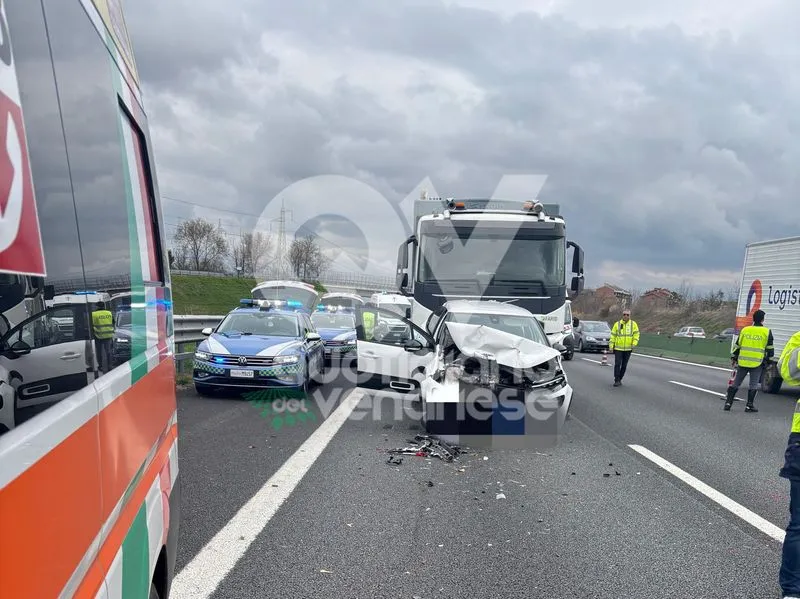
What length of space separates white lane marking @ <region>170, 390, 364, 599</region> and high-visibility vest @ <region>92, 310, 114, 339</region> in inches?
89.7

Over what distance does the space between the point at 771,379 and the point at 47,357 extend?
1656 centimetres

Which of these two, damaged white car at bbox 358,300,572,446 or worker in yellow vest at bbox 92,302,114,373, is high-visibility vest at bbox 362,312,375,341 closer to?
damaged white car at bbox 358,300,572,446

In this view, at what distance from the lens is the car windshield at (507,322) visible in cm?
907

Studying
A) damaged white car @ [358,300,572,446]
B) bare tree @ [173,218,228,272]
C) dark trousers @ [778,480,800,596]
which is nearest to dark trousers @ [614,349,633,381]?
damaged white car @ [358,300,572,446]

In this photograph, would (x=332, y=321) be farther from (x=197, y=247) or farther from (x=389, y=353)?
(x=197, y=247)

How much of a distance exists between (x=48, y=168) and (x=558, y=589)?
11.8 ft

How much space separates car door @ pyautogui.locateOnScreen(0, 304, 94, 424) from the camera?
1.15 metres

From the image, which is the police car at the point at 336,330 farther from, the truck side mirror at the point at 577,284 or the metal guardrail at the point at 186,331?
the truck side mirror at the point at 577,284

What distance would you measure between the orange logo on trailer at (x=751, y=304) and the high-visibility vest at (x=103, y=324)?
1642 cm

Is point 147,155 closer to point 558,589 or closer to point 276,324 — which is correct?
point 558,589

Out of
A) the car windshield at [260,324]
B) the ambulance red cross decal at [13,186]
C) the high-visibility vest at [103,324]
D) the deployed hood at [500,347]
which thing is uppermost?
the ambulance red cross decal at [13,186]

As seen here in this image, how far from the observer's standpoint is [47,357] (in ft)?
4.23

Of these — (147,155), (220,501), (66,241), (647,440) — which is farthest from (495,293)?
(66,241)

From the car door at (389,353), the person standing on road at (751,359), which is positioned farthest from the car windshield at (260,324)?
the person standing on road at (751,359)
